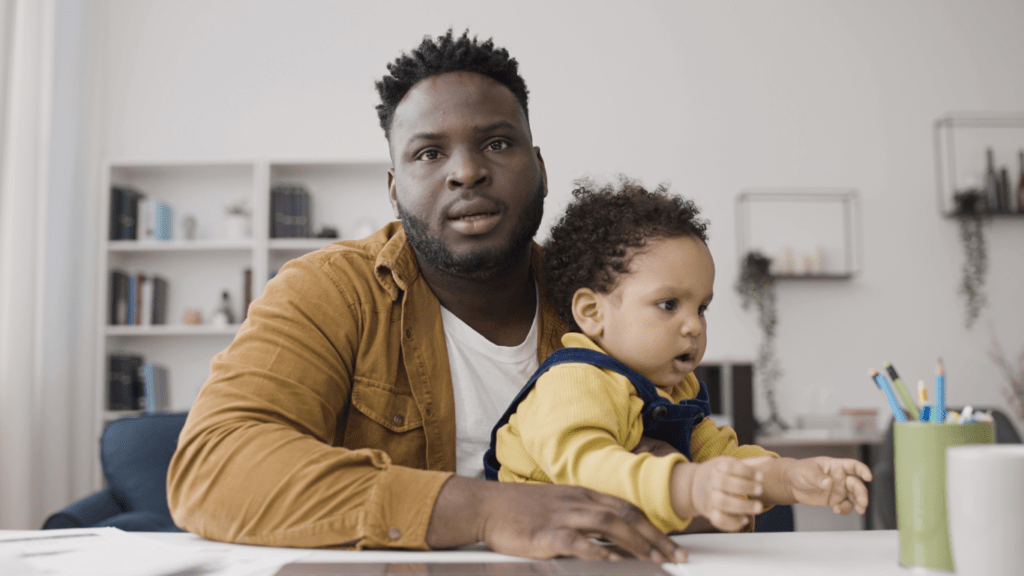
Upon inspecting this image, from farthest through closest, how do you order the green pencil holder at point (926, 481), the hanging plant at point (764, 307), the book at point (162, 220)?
the hanging plant at point (764, 307) → the book at point (162, 220) → the green pencil holder at point (926, 481)

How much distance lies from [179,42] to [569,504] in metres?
4.68

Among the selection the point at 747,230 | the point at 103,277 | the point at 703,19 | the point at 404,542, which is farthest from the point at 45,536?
the point at 703,19

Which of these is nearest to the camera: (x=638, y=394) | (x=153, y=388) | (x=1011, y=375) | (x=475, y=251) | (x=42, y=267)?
(x=638, y=394)

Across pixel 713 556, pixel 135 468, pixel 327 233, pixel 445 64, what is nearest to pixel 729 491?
pixel 713 556

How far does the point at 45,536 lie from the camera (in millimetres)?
945

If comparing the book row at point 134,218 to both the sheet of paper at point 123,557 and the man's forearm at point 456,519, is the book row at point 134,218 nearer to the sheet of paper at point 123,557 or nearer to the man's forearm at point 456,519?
the sheet of paper at point 123,557

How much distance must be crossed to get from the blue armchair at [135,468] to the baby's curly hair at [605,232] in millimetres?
1723

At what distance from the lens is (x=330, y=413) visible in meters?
1.16

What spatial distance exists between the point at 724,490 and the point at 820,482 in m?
0.19

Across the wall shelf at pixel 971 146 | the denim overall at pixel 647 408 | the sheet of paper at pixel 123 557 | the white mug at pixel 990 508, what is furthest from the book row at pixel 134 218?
the wall shelf at pixel 971 146

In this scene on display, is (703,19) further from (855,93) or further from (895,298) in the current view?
(895,298)

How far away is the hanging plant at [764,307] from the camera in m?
4.39

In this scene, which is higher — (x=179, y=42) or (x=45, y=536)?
(x=179, y=42)

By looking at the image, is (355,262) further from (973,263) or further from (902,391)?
(973,263)
